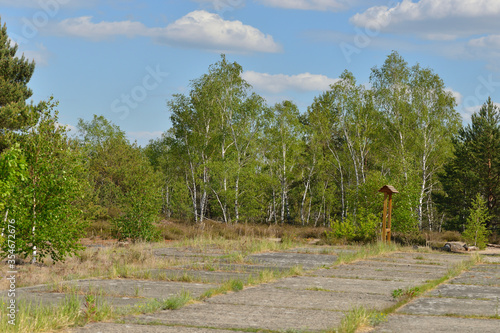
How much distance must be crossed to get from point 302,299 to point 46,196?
632 cm

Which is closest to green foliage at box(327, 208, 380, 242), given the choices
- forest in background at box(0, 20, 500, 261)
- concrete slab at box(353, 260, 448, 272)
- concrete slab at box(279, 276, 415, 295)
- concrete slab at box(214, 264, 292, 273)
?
forest in background at box(0, 20, 500, 261)

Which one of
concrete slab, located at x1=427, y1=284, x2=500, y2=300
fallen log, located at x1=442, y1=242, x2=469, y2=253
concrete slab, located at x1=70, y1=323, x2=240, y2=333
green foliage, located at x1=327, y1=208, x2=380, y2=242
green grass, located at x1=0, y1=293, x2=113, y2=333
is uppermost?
green foliage, located at x1=327, y1=208, x2=380, y2=242

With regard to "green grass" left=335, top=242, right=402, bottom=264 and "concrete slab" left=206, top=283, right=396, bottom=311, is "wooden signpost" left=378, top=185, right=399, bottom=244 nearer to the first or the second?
"green grass" left=335, top=242, right=402, bottom=264

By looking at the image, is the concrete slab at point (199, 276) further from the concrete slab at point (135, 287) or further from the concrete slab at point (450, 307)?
the concrete slab at point (450, 307)

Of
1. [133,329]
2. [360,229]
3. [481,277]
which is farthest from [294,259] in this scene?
[133,329]

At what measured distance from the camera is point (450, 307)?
8562 millimetres

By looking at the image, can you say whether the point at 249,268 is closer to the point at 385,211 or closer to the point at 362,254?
the point at 362,254

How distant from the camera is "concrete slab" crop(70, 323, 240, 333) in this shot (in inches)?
243

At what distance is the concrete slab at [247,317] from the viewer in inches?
263

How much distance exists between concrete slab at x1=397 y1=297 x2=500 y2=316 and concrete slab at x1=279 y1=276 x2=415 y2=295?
39.0 inches

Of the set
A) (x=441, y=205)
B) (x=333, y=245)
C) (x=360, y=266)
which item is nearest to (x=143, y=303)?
(x=360, y=266)

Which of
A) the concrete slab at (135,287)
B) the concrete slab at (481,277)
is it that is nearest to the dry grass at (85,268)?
the concrete slab at (135,287)

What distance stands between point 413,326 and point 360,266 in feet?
26.3

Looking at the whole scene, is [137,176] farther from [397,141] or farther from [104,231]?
[397,141]
